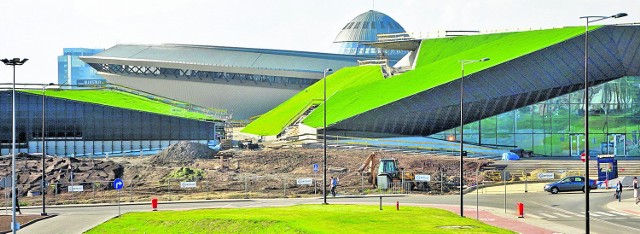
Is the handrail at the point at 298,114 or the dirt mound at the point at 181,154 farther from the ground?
the handrail at the point at 298,114

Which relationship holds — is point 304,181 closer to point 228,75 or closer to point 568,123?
point 568,123

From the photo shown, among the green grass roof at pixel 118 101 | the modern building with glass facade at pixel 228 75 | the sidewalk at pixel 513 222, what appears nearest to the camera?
the sidewalk at pixel 513 222

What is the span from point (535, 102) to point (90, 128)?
41.5 m

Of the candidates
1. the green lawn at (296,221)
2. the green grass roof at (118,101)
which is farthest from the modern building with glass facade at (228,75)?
the green lawn at (296,221)

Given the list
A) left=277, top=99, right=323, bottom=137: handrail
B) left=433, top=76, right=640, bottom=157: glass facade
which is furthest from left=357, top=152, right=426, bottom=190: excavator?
left=277, top=99, right=323, bottom=137: handrail

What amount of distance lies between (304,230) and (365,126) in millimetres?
61995

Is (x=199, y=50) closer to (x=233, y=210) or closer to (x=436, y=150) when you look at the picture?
(x=436, y=150)

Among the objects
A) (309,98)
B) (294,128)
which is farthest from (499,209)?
(309,98)

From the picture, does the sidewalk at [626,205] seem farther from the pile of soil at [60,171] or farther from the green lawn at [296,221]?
the pile of soil at [60,171]

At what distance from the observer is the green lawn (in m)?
56.4

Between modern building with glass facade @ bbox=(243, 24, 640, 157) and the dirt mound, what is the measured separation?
38.5ft

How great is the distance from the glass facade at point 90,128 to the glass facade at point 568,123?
26556 mm

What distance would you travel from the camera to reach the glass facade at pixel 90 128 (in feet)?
390

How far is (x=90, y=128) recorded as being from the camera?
397ft
